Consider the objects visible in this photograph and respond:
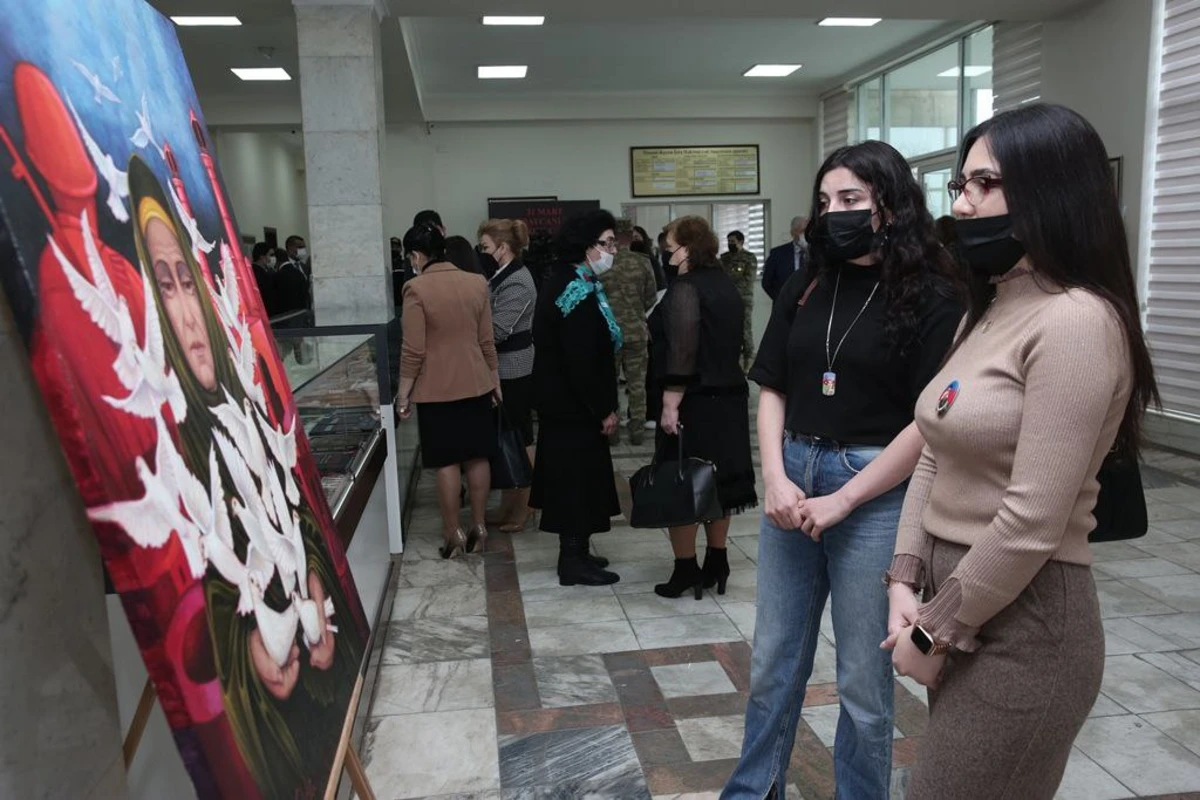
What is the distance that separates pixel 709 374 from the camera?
3.88 m

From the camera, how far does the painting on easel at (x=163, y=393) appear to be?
2.84 feet

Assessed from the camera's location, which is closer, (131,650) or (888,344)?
(131,650)

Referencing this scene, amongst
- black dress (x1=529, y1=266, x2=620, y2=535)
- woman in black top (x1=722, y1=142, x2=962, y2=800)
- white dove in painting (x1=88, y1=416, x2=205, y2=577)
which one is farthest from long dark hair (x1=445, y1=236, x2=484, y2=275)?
white dove in painting (x1=88, y1=416, x2=205, y2=577)

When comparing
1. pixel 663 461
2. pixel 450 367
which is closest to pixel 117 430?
pixel 663 461

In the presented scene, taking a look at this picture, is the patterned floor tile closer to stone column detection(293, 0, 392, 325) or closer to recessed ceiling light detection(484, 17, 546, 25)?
stone column detection(293, 0, 392, 325)

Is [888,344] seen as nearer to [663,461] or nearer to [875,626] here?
[875,626]

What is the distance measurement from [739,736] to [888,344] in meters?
1.49

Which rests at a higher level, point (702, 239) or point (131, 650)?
point (702, 239)

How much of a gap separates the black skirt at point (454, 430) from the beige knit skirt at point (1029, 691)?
3.63 metres

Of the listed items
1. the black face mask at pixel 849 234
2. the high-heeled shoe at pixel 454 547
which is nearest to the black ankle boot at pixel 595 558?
the high-heeled shoe at pixel 454 547

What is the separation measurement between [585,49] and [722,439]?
7789 millimetres

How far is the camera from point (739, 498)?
156 inches

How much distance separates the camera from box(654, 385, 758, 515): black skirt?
12.8 ft

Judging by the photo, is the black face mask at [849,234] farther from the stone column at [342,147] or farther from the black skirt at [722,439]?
the stone column at [342,147]
